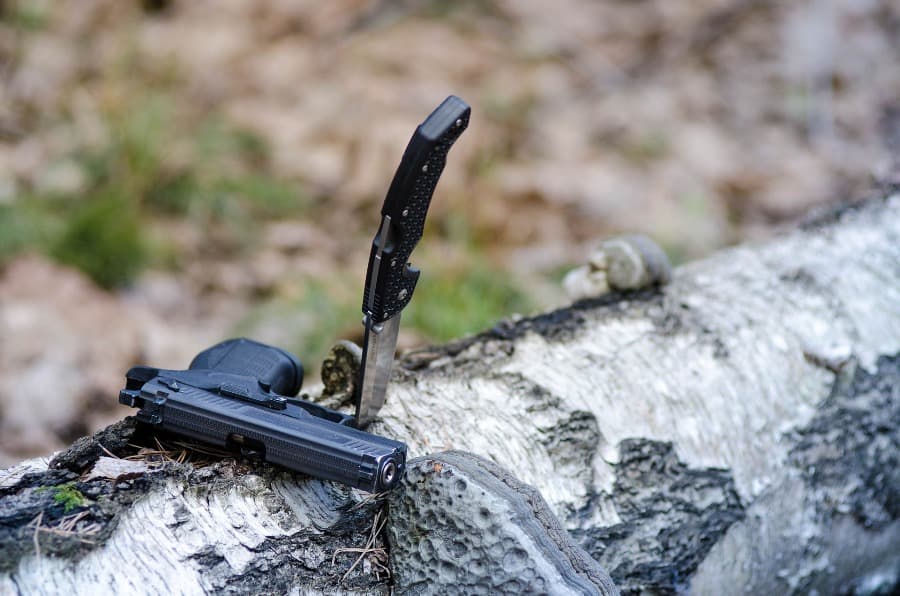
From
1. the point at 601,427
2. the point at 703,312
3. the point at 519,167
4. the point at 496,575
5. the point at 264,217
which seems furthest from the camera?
the point at 519,167

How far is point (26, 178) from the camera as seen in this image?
3.35 metres

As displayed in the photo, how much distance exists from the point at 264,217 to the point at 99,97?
101 cm

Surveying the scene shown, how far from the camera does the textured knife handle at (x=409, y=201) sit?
1.23 meters

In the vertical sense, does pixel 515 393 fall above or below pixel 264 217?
below

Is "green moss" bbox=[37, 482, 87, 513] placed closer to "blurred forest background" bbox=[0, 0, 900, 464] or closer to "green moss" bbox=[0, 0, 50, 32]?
"blurred forest background" bbox=[0, 0, 900, 464]

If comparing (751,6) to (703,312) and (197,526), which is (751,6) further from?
(197,526)

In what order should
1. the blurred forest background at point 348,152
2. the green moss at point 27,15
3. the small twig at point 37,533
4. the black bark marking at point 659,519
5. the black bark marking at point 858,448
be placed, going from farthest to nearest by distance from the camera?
the green moss at point 27,15 → the blurred forest background at point 348,152 → the black bark marking at point 858,448 → the black bark marking at point 659,519 → the small twig at point 37,533

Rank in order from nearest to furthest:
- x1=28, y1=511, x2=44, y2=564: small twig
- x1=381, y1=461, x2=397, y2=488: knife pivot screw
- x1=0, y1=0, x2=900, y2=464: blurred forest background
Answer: x1=28, y1=511, x2=44, y2=564: small twig
x1=381, y1=461, x2=397, y2=488: knife pivot screw
x1=0, y1=0, x2=900, y2=464: blurred forest background

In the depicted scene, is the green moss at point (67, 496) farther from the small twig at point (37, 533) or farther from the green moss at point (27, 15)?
the green moss at point (27, 15)

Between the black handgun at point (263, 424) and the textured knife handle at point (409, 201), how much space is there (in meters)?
0.23

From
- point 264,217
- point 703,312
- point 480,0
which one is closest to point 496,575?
point 703,312

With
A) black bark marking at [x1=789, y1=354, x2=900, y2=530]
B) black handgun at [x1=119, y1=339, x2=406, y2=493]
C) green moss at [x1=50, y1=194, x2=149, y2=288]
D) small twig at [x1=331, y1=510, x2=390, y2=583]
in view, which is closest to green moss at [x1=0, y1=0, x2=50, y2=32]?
green moss at [x1=50, y1=194, x2=149, y2=288]

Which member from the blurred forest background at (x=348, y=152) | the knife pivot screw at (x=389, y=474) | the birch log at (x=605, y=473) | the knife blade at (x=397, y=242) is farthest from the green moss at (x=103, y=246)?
the knife pivot screw at (x=389, y=474)

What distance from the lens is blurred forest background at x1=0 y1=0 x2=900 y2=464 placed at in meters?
2.99
